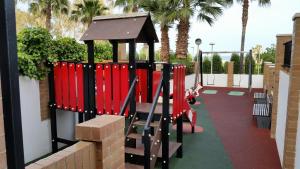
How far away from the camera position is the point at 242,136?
6.22 m

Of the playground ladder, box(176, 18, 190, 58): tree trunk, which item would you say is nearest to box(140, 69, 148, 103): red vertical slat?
the playground ladder

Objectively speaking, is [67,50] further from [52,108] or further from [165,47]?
[165,47]

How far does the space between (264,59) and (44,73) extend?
13752mm

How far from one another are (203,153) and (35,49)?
3762 millimetres

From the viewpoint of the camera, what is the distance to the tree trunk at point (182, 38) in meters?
14.2

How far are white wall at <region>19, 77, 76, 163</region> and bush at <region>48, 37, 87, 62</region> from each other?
69cm

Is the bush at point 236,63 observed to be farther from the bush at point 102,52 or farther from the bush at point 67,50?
the bush at point 67,50

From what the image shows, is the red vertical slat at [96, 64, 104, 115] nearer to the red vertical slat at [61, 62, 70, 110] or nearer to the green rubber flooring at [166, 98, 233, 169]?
the red vertical slat at [61, 62, 70, 110]

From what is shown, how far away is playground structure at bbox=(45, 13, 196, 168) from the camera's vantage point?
421 cm

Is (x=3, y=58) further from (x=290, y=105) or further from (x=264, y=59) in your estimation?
(x=264, y=59)

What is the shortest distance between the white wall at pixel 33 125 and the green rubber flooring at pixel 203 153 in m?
2.53

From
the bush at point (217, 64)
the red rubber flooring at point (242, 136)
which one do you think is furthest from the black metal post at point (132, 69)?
the bush at point (217, 64)

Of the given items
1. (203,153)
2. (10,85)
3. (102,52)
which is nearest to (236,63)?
(102,52)

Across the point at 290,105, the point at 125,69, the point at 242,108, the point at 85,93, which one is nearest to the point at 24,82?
the point at 85,93
